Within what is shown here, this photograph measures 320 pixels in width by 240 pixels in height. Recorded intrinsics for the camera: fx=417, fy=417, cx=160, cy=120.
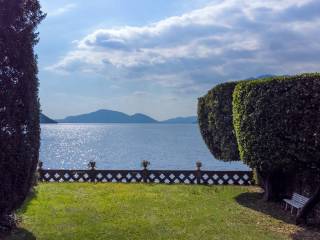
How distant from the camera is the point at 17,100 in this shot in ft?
41.0

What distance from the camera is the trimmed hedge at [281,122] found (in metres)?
15.4

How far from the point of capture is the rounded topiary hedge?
22672 millimetres

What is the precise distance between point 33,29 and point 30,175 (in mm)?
4564

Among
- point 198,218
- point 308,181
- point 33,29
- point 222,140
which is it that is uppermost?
point 33,29

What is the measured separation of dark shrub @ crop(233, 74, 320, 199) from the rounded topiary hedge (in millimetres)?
3894

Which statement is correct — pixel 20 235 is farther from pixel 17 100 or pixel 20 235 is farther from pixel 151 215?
pixel 151 215

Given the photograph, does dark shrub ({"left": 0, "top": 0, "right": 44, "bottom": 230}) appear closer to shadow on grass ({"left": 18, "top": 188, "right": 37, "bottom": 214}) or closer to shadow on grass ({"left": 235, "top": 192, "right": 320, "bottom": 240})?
shadow on grass ({"left": 18, "top": 188, "right": 37, "bottom": 214})

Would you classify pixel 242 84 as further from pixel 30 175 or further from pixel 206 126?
pixel 30 175

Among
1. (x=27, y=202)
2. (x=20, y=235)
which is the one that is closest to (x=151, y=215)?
(x=20, y=235)

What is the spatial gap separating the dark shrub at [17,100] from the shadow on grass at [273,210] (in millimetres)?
8856

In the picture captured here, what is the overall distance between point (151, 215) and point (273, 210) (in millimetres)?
5608

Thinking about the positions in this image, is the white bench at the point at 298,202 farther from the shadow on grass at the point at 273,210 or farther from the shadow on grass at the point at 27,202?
the shadow on grass at the point at 27,202

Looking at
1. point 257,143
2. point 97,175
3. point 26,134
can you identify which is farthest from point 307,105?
point 97,175

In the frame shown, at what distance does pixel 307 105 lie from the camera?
1555 cm
